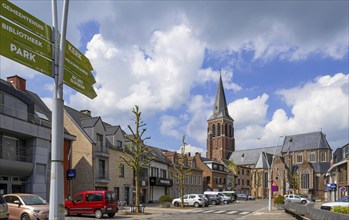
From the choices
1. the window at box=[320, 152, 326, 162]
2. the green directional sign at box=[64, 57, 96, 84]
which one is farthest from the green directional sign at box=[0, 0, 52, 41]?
the window at box=[320, 152, 326, 162]

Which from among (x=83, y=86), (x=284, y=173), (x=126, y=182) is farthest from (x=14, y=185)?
(x=284, y=173)

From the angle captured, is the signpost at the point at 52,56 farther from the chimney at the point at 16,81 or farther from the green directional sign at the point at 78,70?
the chimney at the point at 16,81

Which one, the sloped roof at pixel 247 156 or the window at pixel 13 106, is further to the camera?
the sloped roof at pixel 247 156

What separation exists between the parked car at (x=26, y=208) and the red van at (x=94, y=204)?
21.6 ft

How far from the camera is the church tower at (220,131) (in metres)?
127

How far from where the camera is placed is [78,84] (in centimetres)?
654

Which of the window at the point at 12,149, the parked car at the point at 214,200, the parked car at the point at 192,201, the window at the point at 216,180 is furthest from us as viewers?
the window at the point at 216,180

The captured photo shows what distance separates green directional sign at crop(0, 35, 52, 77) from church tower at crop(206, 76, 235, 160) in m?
121

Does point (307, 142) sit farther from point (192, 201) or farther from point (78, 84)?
point (78, 84)

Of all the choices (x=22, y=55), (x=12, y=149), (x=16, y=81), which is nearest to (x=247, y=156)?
(x=16, y=81)

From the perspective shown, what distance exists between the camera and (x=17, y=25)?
561cm

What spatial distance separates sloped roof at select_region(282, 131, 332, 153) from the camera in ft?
391

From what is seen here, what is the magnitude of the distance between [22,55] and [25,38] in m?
0.28

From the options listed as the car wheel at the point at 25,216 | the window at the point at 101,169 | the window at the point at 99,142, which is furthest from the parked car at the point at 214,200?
the car wheel at the point at 25,216
